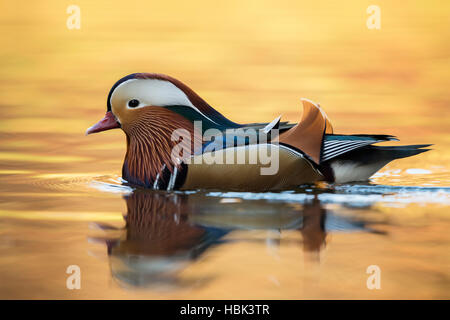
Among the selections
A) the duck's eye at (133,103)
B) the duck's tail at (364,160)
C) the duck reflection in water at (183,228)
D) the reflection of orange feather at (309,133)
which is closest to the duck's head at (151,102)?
the duck's eye at (133,103)

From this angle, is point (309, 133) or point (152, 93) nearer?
point (309, 133)

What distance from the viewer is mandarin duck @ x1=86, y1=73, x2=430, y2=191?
15.8ft

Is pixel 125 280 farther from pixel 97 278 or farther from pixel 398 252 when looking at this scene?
pixel 398 252

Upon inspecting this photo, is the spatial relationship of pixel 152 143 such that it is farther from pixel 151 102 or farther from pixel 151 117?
pixel 151 102

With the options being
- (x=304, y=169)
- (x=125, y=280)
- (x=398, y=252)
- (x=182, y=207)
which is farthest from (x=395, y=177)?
(x=125, y=280)

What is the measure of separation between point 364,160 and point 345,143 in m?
0.29

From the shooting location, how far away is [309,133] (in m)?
4.95

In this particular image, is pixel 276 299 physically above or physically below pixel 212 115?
below

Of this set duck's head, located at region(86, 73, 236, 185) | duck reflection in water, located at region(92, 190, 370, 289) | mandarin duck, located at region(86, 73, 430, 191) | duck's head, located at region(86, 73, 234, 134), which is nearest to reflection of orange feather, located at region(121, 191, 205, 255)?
duck reflection in water, located at region(92, 190, 370, 289)

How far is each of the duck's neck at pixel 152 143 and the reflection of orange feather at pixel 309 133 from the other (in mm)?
755

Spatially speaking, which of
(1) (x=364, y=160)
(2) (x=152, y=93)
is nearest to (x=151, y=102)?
(2) (x=152, y=93)

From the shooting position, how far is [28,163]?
19.9 feet

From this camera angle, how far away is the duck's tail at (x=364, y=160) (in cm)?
506

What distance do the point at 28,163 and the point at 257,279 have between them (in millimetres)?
3837
